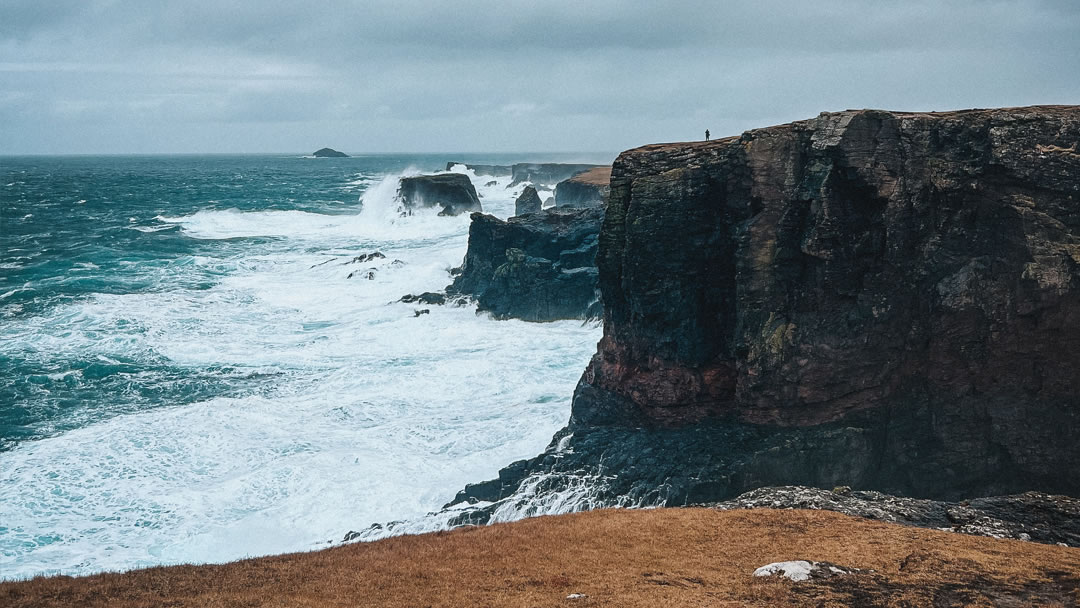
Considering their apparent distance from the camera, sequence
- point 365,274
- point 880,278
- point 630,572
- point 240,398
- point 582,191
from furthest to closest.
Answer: point 582,191
point 365,274
point 240,398
point 880,278
point 630,572

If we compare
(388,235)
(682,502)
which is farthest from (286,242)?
(682,502)

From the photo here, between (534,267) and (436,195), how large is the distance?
138ft

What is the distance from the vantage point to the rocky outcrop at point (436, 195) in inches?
3565

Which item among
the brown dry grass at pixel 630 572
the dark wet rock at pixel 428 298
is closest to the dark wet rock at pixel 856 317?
the brown dry grass at pixel 630 572

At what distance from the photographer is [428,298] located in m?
54.1

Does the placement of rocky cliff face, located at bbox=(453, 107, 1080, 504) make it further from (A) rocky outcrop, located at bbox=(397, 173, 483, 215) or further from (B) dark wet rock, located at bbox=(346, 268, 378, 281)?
(A) rocky outcrop, located at bbox=(397, 173, 483, 215)

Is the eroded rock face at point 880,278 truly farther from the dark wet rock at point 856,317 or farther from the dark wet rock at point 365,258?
the dark wet rock at point 365,258

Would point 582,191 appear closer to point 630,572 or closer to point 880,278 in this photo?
point 880,278

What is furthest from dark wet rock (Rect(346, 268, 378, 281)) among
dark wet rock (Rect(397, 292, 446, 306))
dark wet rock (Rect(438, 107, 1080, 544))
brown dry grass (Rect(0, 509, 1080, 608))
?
brown dry grass (Rect(0, 509, 1080, 608))

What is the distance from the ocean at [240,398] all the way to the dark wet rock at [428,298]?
1236 millimetres

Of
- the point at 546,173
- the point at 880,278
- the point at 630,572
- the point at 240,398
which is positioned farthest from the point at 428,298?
the point at 546,173

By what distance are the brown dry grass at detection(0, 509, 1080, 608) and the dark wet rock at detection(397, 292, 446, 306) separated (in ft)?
115

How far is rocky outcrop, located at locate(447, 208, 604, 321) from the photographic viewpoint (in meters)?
50.0

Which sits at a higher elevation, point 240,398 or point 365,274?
point 365,274
